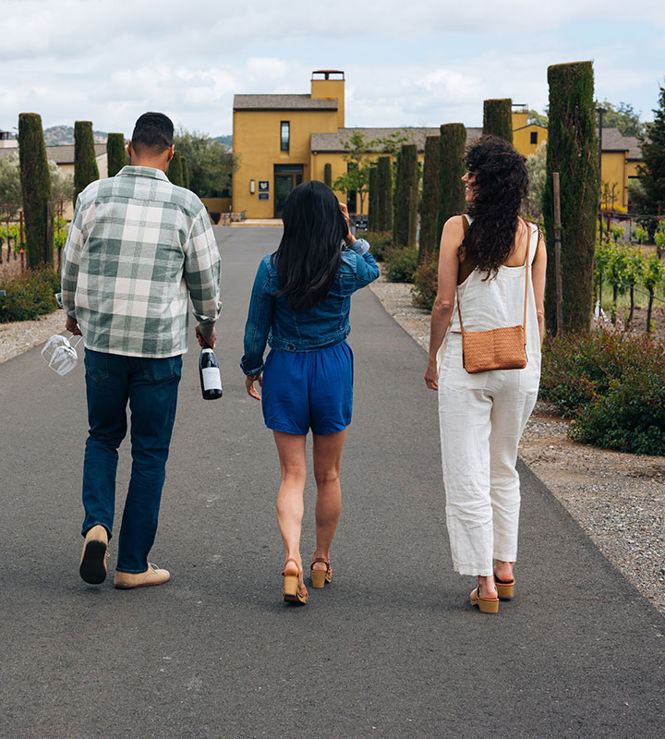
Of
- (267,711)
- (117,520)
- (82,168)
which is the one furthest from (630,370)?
(82,168)

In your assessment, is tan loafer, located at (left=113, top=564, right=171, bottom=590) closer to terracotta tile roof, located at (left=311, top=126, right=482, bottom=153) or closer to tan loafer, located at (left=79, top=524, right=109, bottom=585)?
tan loafer, located at (left=79, top=524, right=109, bottom=585)

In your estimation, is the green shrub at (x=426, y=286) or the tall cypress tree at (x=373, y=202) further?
the tall cypress tree at (x=373, y=202)

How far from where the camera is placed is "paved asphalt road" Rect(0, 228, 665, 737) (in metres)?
3.39

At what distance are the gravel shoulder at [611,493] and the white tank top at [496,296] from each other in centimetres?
138

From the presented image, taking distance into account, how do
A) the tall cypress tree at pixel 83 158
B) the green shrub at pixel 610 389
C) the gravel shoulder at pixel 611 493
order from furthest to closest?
the tall cypress tree at pixel 83 158
the green shrub at pixel 610 389
the gravel shoulder at pixel 611 493

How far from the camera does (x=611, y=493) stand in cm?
654

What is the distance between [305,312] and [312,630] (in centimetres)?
131

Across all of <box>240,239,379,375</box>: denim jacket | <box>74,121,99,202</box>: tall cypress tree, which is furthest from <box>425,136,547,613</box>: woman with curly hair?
<box>74,121,99,202</box>: tall cypress tree

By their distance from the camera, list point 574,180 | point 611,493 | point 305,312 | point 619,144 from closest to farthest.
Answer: point 305,312 < point 611,493 < point 574,180 < point 619,144

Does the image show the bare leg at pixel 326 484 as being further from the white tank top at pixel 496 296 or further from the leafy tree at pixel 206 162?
the leafy tree at pixel 206 162

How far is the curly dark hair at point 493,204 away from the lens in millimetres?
4230

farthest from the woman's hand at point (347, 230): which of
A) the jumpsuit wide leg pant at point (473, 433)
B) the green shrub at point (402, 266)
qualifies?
the green shrub at point (402, 266)

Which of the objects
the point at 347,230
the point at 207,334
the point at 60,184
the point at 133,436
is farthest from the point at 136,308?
the point at 60,184

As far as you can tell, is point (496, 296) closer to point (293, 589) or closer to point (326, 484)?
point (326, 484)
